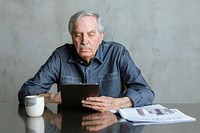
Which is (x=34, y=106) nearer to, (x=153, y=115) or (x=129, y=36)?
(x=153, y=115)

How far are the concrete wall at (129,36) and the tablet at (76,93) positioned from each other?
152cm

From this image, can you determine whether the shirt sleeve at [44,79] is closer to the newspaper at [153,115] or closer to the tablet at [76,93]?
the tablet at [76,93]

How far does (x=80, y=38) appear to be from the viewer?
2053 mm

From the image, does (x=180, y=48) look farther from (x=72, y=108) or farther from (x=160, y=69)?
(x=72, y=108)

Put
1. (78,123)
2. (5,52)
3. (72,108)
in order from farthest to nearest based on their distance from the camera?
(5,52)
(72,108)
(78,123)

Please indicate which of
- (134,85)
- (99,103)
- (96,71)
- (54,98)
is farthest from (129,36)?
(99,103)

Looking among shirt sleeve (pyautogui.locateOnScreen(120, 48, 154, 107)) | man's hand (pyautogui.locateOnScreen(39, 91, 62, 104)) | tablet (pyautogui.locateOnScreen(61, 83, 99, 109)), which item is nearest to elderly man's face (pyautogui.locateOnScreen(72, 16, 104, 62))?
shirt sleeve (pyautogui.locateOnScreen(120, 48, 154, 107))

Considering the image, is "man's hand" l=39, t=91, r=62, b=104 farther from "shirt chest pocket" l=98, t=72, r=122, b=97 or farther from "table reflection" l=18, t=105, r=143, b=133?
"shirt chest pocket" l=98, t=72, r=122, b=97

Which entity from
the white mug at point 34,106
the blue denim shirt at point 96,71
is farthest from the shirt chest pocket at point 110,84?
the white mug at point 34,106

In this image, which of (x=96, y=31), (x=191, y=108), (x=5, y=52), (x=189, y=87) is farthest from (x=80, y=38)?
(x=189, y=87)

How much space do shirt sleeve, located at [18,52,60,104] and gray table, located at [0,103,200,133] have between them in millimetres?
261

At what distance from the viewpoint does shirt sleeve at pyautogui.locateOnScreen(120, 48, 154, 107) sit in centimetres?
179

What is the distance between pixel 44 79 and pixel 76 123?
2.34 ft

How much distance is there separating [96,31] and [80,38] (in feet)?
0.34
